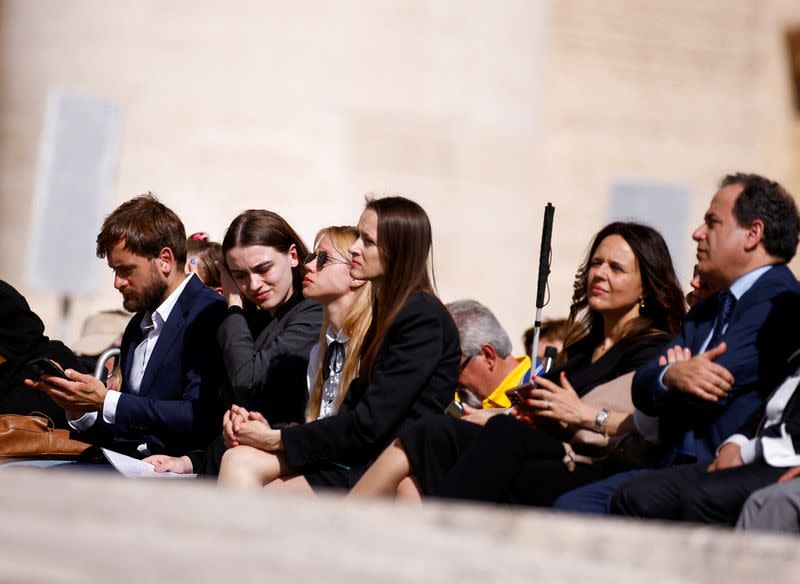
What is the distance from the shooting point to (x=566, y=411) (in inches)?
165

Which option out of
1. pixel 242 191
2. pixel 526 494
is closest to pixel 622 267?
pixel 526 494

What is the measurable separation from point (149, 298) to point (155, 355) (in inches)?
9.3

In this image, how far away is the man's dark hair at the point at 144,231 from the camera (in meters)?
5.05

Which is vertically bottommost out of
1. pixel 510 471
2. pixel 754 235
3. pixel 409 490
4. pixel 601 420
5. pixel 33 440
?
pixel 33 440

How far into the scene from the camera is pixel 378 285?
4.47 meters

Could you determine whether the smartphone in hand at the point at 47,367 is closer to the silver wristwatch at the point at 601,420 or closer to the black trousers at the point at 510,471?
the black trousers at the point at 510,471

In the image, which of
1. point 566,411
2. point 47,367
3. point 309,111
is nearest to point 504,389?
point 566,411

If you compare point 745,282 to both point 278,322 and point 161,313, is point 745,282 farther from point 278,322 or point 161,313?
point 161,313

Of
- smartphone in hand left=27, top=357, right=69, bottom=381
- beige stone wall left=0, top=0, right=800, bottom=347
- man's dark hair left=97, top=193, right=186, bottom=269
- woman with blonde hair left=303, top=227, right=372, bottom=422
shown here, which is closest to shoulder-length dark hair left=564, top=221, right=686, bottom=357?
woman with blonde hair left=303, top=227, right=372, bottom=422

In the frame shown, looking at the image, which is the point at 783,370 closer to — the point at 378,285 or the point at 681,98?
the point at 378,285

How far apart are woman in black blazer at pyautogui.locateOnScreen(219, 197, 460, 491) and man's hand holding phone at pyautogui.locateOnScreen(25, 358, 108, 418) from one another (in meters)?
Answer: 0.74

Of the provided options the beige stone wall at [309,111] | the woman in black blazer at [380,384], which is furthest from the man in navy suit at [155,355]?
the beige stone wall at [309,111]

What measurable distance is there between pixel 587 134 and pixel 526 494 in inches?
288

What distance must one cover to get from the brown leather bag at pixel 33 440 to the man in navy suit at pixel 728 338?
80.3 inches
